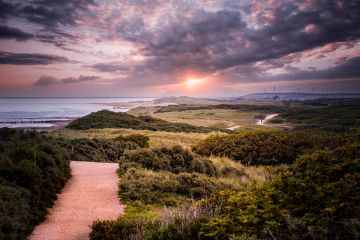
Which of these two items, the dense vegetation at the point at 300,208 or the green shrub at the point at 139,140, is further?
the green shrub at the point at 139,140

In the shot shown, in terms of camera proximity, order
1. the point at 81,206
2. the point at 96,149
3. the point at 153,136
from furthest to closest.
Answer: the point at 153,136 < the point at 96,149 < the point at 81,206

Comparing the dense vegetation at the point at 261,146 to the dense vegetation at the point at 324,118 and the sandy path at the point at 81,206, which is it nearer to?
the sandy path at the point at 81,206

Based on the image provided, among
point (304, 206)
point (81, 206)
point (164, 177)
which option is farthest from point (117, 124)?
point (304, 206)

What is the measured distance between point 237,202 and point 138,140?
17570 millimetres

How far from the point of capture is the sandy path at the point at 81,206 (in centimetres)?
771

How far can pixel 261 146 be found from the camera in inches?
776

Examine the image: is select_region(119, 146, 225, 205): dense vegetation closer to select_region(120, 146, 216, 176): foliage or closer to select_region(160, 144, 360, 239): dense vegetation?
select_region(120, 146, 216, 176): foliage

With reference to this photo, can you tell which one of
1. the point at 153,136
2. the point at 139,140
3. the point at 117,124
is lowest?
the point at 153,136

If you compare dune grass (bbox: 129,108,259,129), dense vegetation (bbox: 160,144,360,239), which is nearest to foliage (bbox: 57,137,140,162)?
dense vegetation (bbox: 160,144,360,239)

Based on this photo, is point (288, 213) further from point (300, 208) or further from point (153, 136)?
point (153, 136)

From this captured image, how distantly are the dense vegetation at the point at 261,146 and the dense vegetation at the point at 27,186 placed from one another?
10.6 metres

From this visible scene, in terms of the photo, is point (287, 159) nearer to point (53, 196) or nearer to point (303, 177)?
point (303, 177)

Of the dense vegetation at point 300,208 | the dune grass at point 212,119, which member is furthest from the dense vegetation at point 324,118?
the dense vegetation at point 300,208

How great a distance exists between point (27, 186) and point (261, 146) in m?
14.8
